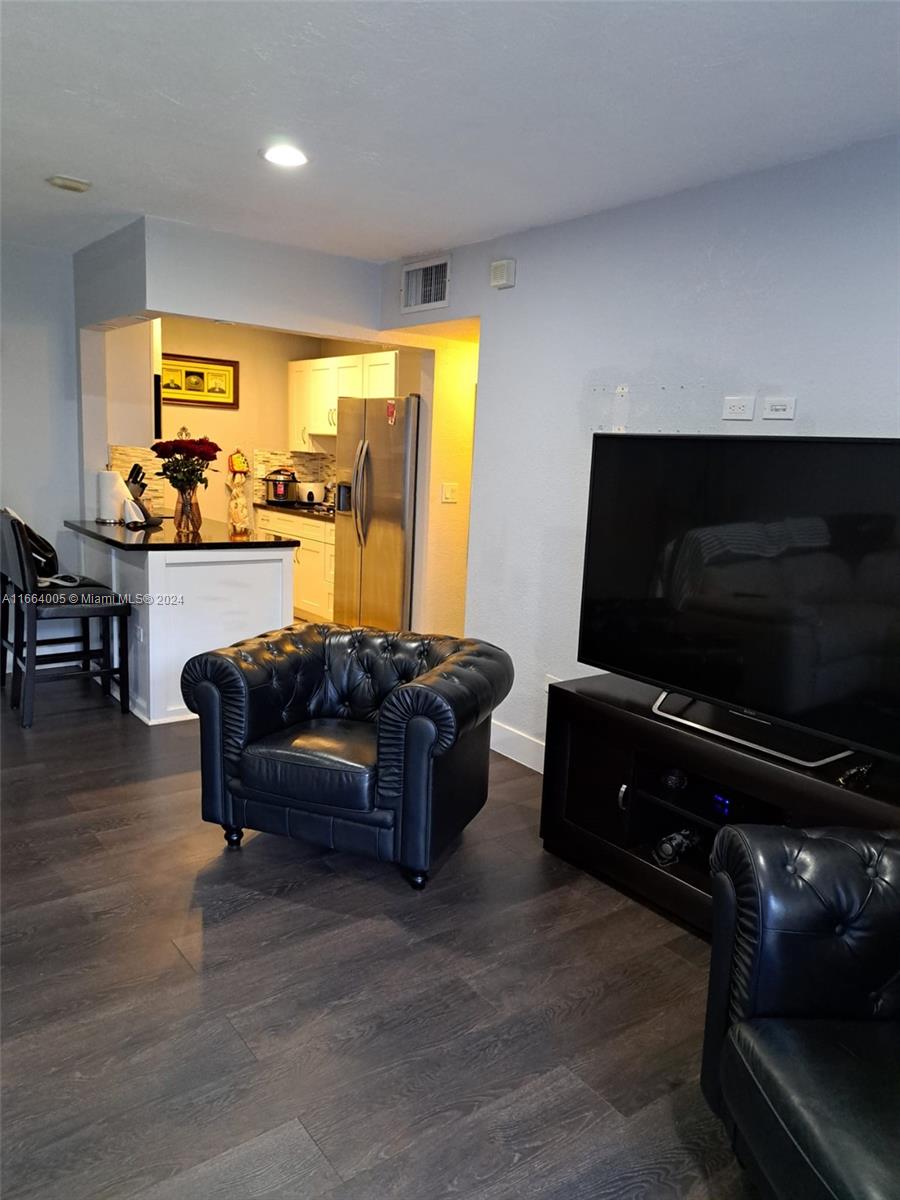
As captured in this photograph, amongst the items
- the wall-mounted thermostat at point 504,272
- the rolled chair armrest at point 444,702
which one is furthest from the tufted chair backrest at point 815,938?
the wall-mounted thermostat at point 504,272

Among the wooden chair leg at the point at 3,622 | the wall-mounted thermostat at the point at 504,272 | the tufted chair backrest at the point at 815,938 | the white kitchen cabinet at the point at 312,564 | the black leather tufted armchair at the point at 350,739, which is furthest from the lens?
the white kitchen cabinet at the point at 312,564

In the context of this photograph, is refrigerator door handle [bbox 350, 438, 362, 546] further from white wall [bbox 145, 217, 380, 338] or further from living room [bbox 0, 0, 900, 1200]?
living room [bbox 0, 0, 900, 1200]

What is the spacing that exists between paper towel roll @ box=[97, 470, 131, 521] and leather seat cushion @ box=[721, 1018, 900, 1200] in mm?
4432

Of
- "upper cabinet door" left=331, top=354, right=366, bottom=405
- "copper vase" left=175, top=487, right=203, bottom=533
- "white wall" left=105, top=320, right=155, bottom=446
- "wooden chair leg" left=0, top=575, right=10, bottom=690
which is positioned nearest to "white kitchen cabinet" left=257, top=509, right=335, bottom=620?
"upper cabinet door" left=331, top=354, right=366, bottom=405

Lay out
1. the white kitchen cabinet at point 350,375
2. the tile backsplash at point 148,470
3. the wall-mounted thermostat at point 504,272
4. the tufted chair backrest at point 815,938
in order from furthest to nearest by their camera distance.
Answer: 1. the white kitchen cabinet at point 350,375
2. the tile backsplash at point 148,470
3. the wall-mounted thermostat at point 504,272
4. the tufted chair backrest at point 815,938

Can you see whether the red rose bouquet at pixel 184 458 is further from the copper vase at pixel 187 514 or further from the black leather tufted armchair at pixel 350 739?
the black leather tufted armchair at pixel 350 739

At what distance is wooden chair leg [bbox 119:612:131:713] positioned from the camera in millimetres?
4484

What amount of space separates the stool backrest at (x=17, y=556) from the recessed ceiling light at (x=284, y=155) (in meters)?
2.22

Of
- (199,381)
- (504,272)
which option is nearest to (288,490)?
(199,381)

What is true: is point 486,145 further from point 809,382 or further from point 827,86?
point 809,382

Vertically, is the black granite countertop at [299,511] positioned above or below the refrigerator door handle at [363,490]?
below

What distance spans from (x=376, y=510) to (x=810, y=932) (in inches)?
175

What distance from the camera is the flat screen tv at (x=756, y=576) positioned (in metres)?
2.24

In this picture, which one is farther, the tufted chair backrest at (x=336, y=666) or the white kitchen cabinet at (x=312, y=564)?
the white kitchen cabinet at (x=312, y=564)
